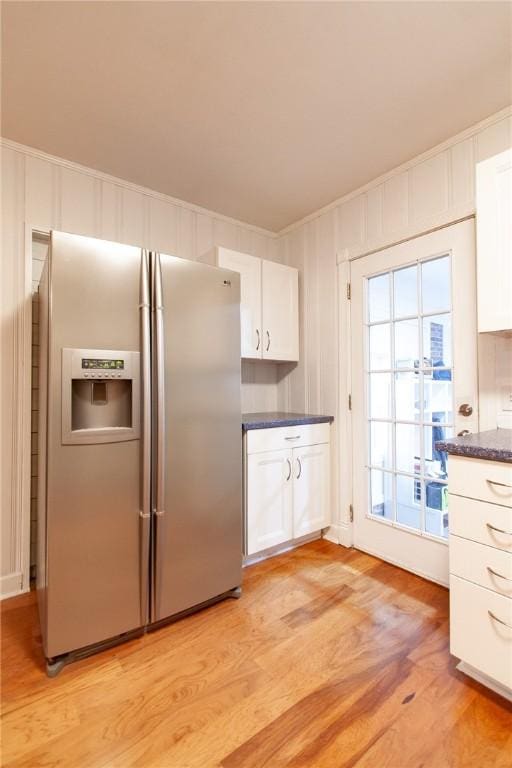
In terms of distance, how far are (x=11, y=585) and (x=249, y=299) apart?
7.22 ft

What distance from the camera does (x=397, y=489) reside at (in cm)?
222

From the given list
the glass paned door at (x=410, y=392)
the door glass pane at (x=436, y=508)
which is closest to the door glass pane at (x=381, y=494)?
the glass paned door at (x=410, y=392)

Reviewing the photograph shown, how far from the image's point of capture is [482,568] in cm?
128

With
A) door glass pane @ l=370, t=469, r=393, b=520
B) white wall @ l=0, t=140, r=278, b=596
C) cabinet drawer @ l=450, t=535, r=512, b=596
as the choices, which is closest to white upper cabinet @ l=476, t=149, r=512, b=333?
cabinet drawer @ l=450, t=535, r=512, b=596

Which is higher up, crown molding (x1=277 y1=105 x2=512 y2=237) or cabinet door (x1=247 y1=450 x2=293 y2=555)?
crown molding (x1=277 y1=105 x2=512 y2=237)

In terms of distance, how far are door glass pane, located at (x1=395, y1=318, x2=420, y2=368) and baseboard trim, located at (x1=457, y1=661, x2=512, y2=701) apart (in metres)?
1.43

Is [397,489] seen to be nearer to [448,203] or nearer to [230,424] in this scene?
[230,424]

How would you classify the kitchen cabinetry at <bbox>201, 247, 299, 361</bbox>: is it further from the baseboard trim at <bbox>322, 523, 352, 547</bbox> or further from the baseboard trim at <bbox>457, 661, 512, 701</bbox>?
the baseboard trim at <bbox>457, 661, 512, 701</bbox>

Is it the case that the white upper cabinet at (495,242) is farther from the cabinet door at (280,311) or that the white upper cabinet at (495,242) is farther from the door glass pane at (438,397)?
the cabinet door at (280,311)

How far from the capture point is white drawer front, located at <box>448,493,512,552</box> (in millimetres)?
1214

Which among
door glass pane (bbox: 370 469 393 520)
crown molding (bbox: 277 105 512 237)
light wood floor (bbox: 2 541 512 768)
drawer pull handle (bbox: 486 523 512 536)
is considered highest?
crown molding (bbox: 277 105 512 237)

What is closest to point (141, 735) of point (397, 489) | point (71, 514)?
point (71, 514)

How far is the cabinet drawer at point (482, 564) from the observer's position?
1210 mm

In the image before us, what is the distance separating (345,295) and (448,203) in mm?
786
